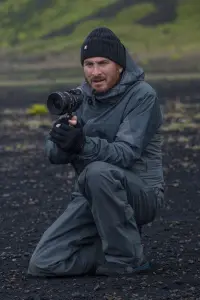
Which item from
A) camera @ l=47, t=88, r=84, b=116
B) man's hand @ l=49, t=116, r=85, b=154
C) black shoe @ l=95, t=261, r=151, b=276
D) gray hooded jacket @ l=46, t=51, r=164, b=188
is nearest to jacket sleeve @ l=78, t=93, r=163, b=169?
gray hooded jacket @ l=46, t=51, r=164, b=188

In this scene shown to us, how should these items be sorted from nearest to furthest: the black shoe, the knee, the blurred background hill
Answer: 1. the knee
2. the black shoe
3. the blurred background hill

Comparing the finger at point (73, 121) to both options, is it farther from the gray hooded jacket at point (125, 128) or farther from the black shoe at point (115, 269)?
the black shoe at point (115, 269)

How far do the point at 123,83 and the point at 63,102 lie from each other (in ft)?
2.20

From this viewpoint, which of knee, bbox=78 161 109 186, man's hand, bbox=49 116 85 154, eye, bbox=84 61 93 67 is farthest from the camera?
eye, bbox=84 61 93 67

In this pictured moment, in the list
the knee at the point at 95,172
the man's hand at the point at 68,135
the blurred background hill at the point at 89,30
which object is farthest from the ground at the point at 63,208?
the blurred background hill at the point at 89,30

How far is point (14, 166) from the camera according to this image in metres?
14.8

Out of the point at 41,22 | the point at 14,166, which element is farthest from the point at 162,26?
the point at 14,166

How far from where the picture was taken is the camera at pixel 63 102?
6.23 meters

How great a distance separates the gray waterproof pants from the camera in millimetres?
6453

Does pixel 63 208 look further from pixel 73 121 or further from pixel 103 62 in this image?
pixel 73 121

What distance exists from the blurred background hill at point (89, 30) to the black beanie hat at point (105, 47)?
78251 millimetres

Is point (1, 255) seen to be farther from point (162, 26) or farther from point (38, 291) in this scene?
point (162, 26)

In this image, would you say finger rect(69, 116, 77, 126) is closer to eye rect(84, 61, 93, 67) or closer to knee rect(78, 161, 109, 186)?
knee rect(78, 161, 109, 186)

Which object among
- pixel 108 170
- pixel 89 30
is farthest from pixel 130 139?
pixel 89 30
